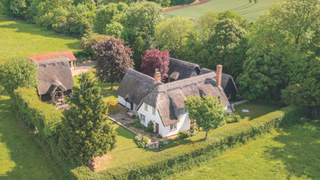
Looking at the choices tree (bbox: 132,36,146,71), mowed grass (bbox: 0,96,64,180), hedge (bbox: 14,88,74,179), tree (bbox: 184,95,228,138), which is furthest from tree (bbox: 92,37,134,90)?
tree (bbox: 184,95,228,138)

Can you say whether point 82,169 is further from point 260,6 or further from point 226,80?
point 260,6

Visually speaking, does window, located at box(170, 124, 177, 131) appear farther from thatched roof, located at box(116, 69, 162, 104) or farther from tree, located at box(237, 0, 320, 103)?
tree, located at box(237, 0, 320, 103)

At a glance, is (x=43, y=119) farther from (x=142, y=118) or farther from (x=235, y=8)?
(x=235, y=8)

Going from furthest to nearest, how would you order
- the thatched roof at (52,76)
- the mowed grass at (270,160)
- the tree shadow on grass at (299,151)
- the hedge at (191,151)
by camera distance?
the thatched roof at (52,76) → the tree shadow on grass at (299,151) → the mowed grass at (270,160) → the hedge at (191,151)

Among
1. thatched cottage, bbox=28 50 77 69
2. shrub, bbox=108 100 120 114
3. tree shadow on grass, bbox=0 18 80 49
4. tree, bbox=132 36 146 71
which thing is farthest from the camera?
tree shadow on grass, bbox=0 18 80 49

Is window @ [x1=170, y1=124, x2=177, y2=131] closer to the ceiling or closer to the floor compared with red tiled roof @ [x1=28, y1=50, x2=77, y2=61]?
closer to the floor

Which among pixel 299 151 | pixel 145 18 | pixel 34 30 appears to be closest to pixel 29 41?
pixel 34 30

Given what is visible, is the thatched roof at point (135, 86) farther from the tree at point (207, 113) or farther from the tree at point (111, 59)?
the tree at point (207, 113)

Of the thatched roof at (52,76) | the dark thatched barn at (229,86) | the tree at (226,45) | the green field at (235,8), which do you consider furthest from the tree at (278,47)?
the thatched roof at (52,76)
